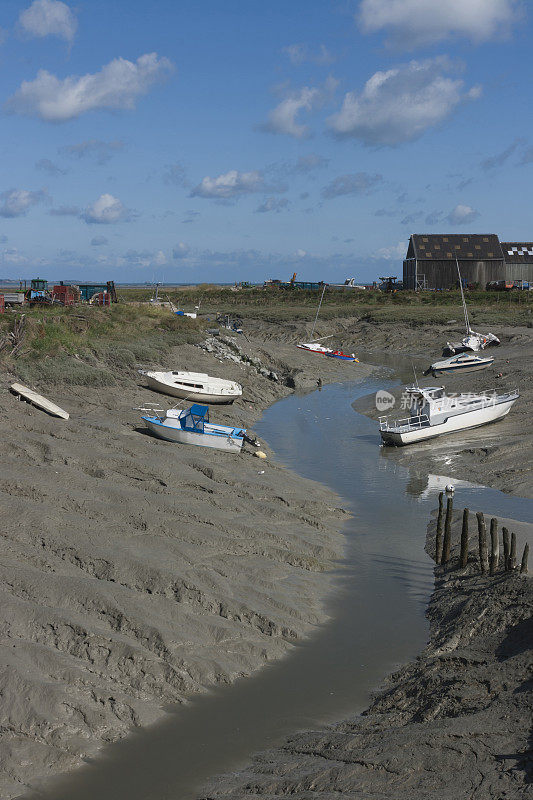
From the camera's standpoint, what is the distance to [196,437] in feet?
92.6

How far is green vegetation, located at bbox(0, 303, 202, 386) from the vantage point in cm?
3462

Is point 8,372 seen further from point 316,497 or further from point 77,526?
point 77,526

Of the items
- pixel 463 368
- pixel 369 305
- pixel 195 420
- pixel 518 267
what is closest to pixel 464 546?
pixel 195 420

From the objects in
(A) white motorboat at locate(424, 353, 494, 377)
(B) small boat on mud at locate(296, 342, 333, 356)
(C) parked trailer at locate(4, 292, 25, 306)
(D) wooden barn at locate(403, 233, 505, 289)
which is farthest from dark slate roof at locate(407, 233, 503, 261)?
(C) parked trailer at locate(4, 292, 25, 306)

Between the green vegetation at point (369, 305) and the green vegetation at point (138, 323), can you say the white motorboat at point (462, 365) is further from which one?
the green vegetation at point (369, 305)

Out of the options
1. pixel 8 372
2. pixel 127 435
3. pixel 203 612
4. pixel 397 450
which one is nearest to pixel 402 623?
pixel 203 612

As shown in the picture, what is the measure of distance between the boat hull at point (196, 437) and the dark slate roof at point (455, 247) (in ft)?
245

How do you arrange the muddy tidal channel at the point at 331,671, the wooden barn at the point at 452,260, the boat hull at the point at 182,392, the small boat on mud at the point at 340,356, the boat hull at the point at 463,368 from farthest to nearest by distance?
the wooden barn at the point at 452,260, the small boat on mud at the point at 340,356, the boat hull at the point at 463,368, the boat hull at the point at 182,392, the muddy tidal channel at the point at 331,671

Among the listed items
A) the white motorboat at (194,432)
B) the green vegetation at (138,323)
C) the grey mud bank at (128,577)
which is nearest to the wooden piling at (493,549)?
the grey mud bank at (128,577)

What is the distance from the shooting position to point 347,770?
970 centimetres

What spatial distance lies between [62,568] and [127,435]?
1254cm

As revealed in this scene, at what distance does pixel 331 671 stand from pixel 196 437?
15.2 m

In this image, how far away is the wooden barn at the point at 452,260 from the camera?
97.4 meters

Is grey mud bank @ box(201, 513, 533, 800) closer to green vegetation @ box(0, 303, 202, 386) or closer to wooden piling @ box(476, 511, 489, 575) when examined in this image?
wooden piling @ box(476, 511, 489, 575)
